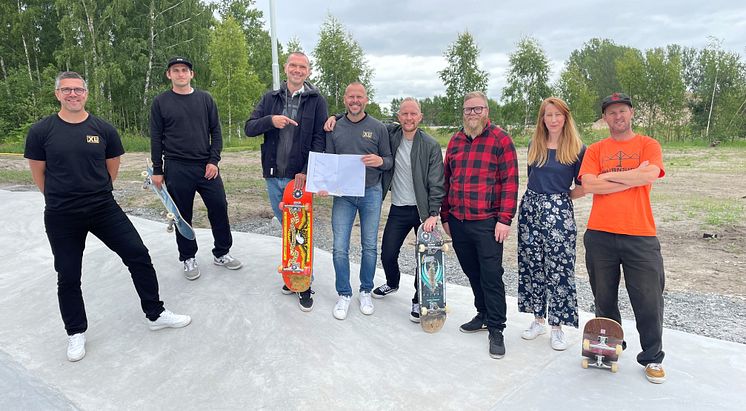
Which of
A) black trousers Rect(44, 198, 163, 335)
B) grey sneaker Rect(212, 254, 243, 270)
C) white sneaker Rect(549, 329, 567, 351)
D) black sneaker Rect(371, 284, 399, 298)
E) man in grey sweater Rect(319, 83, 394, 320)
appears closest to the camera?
black trousers Rect(44, 198, 163, 335)

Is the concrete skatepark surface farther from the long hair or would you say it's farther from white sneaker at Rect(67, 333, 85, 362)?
the long hair

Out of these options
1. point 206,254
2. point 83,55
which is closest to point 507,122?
point 83,55

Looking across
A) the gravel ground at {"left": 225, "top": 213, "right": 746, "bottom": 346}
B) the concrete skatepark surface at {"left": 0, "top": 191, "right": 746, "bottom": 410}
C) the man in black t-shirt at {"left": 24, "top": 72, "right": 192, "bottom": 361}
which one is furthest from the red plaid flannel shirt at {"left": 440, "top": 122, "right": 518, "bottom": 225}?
the man in black t-shirt at {"left": 24, "top": 72, "right": 192, "bottom": 361}

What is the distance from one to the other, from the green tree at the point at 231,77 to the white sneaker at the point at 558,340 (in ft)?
78.4

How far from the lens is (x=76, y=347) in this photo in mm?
3793

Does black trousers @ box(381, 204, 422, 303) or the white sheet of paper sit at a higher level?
the white sheet of paper

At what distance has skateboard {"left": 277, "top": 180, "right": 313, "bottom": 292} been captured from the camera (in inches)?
172

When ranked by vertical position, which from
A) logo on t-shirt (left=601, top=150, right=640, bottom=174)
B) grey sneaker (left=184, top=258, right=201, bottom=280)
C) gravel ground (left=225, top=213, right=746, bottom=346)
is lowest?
gravel ground (left=225, top=213, right=746, bottom=346)

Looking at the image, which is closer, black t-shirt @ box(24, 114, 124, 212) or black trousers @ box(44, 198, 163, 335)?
black t-shirt @ box(24, 114, 124, 212)

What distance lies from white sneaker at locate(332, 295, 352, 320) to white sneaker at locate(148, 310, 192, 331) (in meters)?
1.34

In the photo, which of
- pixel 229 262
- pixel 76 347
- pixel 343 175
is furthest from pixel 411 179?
pixel 76 347

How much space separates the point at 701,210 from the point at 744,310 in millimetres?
6625

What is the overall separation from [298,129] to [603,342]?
121 inches

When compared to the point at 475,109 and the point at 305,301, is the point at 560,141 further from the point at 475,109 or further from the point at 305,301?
the point at 305,301
